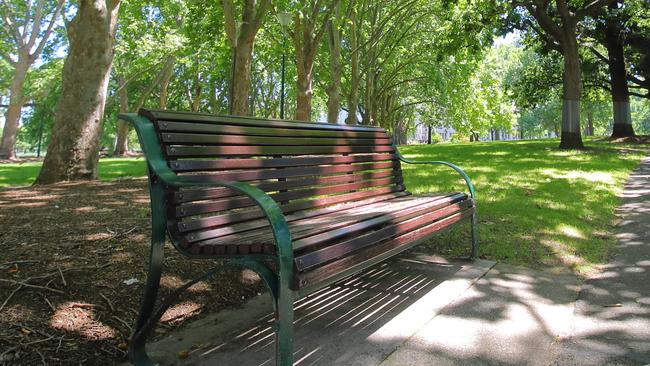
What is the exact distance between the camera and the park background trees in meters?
9.48

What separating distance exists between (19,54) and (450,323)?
30532 mm

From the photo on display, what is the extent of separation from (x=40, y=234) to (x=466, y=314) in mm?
3187

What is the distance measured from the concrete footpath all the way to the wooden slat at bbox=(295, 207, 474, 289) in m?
0.43

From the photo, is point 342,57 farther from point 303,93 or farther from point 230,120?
point 230,120

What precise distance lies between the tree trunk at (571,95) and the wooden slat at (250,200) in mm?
13281

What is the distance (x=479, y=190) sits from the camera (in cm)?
707

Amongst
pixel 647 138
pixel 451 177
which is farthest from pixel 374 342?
pixel 647 138

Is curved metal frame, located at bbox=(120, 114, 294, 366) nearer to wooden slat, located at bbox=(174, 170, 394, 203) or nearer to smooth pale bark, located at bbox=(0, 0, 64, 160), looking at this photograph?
wooden slat, located at bbox=(174, 170, 394, 203)

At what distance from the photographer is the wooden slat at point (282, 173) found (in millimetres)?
2592

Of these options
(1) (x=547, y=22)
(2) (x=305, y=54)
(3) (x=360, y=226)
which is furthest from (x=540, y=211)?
(1) (x=547, y=22)

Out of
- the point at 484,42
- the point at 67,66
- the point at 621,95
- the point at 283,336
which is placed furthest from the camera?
the point at 621,95

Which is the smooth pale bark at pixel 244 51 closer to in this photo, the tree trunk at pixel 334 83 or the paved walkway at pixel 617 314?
the paved walkway at pixel 617 314

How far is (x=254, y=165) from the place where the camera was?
2908mm

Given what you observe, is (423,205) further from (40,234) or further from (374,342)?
(40,234)
